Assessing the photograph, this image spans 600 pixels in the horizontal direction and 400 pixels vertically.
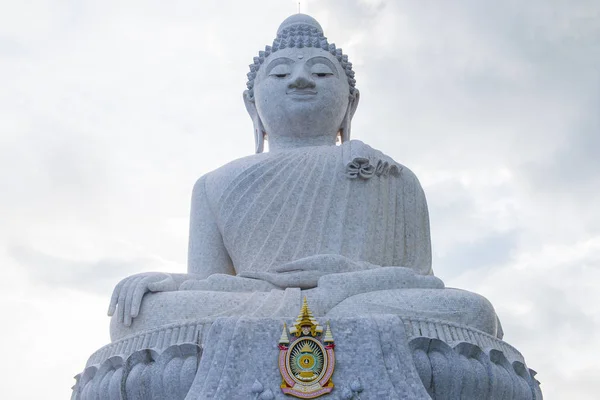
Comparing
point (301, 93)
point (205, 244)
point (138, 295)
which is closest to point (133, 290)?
point (138, 295)

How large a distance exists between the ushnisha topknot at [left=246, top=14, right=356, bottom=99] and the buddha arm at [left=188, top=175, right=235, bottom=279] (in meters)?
1.40

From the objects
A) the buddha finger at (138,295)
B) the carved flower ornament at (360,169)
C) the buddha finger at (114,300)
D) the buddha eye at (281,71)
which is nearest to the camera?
the buddha finger at (138,295)

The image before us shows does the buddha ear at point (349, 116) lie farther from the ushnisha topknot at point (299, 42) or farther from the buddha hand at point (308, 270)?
the buddha hand at point (308, 270)

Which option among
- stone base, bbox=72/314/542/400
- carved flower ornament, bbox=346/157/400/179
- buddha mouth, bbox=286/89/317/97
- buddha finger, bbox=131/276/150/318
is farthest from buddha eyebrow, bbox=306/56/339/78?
stone base, bbox=72/314/542/400

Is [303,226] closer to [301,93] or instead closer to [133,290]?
[301,93]

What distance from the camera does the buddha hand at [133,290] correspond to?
720cm

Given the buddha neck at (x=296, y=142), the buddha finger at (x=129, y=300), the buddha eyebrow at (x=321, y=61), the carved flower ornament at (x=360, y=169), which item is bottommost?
the buddha finger at (x=129, y=300)

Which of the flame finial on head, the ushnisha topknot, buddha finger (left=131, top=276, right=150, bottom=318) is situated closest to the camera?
the flame finial on head

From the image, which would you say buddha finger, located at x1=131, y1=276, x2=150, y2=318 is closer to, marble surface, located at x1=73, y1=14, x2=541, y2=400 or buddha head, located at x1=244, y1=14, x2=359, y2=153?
marble surface, located at x1=73, y1=14, x2=541, y2=400

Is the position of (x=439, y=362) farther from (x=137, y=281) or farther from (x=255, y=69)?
(x=255, y=69)

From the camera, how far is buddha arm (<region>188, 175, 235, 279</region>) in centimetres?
859

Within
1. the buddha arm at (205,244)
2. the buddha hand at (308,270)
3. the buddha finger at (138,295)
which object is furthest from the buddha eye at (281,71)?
the buddha finger at (138,295)

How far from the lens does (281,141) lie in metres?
9.23

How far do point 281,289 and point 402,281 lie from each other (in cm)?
89
